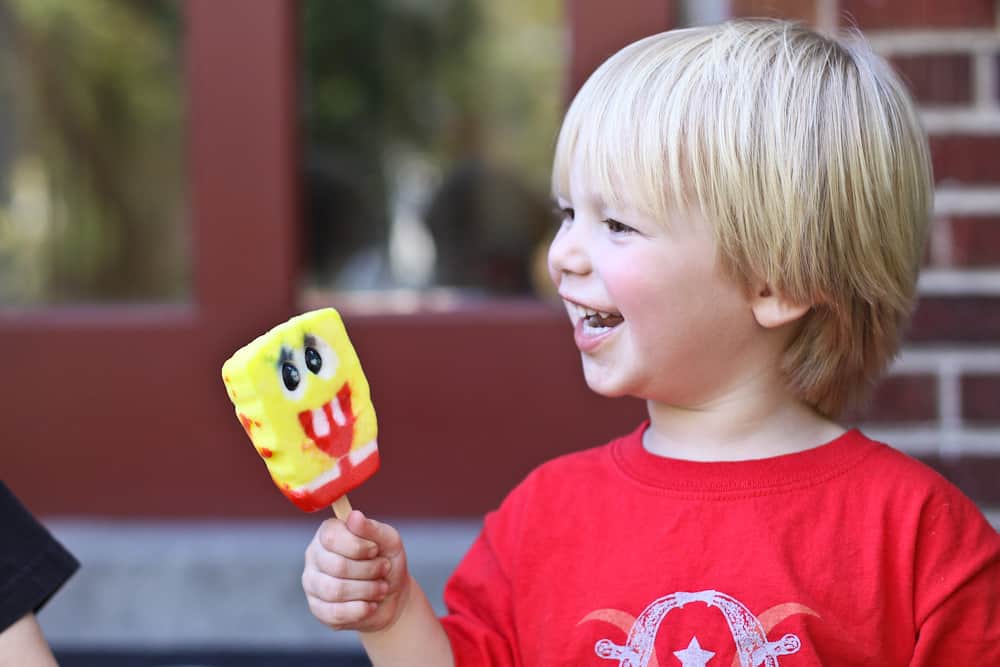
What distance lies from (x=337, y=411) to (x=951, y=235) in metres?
1.41

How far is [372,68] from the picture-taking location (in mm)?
3666

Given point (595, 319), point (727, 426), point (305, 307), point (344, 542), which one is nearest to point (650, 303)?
point (595, 319)

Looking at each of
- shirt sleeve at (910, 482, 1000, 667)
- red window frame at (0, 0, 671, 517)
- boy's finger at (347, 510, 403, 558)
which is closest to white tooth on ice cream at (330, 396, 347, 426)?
boy's finger at (347, 510, 403, 558)

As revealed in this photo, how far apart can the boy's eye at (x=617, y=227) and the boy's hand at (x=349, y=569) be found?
1.47ft

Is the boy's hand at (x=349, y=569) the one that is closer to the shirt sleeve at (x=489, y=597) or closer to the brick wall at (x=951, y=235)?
the shirt sleeve at (x=489, y=597)

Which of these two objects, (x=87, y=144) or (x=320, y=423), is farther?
(x=87, y=144)

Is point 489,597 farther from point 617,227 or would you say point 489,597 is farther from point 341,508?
point 617,227

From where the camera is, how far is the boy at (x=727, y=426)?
57.2 inches

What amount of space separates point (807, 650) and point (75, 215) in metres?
2.87

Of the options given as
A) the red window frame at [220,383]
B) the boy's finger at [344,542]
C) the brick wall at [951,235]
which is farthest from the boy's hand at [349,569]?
the red window frame at [220,383]

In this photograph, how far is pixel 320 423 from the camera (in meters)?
1.37

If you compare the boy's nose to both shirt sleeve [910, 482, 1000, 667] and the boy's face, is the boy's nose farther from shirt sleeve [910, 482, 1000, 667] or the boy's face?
shirt sleeve [910, 482, 1000, 667]

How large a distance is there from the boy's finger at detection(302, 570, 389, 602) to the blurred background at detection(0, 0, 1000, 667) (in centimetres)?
126

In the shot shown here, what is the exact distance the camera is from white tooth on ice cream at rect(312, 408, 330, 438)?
1.36 metres
